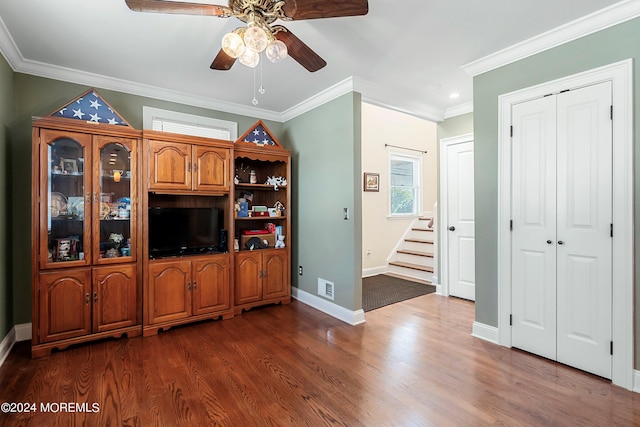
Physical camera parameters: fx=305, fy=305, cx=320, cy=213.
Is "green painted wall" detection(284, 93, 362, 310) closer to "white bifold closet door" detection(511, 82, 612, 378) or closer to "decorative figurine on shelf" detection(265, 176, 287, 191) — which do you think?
"decorative figurine on shelf" detection(265, 176, 287, 191)

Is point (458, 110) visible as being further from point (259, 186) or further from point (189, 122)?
point (189, 122)

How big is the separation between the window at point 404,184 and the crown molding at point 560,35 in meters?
3.20

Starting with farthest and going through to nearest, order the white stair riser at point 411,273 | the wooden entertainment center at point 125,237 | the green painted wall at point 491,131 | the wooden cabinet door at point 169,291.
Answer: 1. the white stair riser at point 411,273
2. the wooden cabinet door at point 169,291
3. the wooden entertainment center at point 125,237
4. the green painted wall at point 491,131

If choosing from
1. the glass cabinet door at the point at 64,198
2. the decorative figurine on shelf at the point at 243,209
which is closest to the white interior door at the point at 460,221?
the decorative figurine on shelf at the point at 243,209

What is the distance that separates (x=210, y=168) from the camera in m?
3.43

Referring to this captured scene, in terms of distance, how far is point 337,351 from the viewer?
8.92ft

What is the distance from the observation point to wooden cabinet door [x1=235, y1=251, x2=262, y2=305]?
12.1 ft

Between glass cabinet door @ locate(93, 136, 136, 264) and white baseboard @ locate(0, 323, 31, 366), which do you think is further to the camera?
glass cabinet door @ locate(93, 136, 136, 264)

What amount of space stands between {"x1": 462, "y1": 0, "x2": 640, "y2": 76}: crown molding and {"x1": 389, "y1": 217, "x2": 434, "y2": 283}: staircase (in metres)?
3.32

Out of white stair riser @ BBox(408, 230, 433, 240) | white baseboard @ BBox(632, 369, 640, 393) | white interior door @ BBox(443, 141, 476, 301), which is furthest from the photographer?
white stair riser @ BBox(408, 230, 433, 240)

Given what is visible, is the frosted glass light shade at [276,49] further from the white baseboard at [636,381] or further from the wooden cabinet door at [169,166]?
the white baseboard at [636,381]

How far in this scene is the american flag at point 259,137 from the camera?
12.8 feet

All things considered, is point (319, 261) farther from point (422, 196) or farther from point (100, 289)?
point (422, 196)

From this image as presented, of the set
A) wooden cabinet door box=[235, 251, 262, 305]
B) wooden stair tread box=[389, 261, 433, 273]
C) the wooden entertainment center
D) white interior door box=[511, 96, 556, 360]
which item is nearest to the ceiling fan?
the wooden entertainment center
